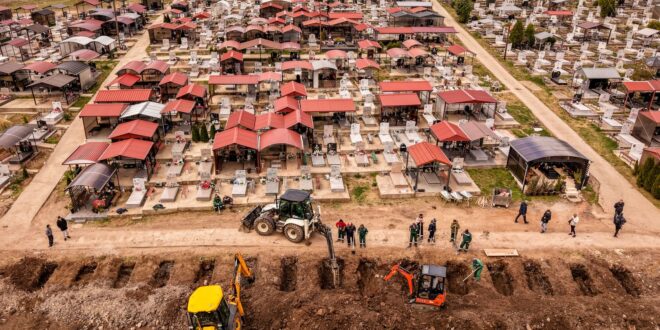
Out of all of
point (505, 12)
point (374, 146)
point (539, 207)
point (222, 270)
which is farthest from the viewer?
point (505, 12)

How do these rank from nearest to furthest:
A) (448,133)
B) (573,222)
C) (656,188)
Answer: (573,222) → (656,188) → (448,133)

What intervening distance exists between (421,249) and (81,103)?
29.7 metres

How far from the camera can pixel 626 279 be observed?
58.3 ft

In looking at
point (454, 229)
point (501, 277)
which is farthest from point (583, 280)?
point (454, 229)

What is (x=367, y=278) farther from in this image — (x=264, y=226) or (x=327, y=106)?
(x=327, y=106)

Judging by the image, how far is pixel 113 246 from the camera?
19.4 meters

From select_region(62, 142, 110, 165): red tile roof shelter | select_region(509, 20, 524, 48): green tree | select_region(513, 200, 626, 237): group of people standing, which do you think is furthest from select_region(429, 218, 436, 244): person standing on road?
select_region(509, 20, 524, 48): green tree

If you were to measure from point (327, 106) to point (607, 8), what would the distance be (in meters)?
54.6

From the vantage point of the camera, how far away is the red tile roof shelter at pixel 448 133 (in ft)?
84.4

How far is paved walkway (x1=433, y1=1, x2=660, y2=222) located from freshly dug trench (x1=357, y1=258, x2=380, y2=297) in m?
12.8

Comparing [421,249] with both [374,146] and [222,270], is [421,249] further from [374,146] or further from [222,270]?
[374,146]

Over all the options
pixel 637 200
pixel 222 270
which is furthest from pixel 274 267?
pixel 637 200

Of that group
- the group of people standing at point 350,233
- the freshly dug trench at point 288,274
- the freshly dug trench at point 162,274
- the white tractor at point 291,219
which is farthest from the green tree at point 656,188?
the freshly dug trench at point 162,274

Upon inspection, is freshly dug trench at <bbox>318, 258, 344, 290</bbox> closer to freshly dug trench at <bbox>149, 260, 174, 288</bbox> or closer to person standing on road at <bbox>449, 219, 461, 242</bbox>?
person standing on road at <bbox>449, 219, 461, 242</bbox>
